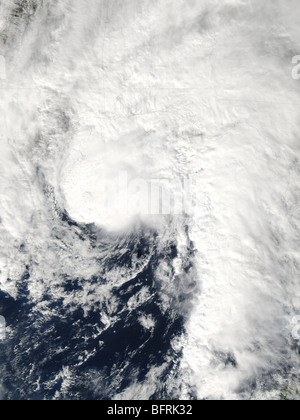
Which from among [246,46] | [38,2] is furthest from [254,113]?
[38,2]

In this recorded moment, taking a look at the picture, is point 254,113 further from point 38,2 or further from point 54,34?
point 38,2

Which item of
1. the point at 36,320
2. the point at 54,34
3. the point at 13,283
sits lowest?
the point at 36,320

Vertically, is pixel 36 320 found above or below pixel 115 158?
below

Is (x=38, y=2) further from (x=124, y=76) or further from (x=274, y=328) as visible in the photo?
(x=274, y=328)

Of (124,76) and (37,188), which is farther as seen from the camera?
(37,188)
